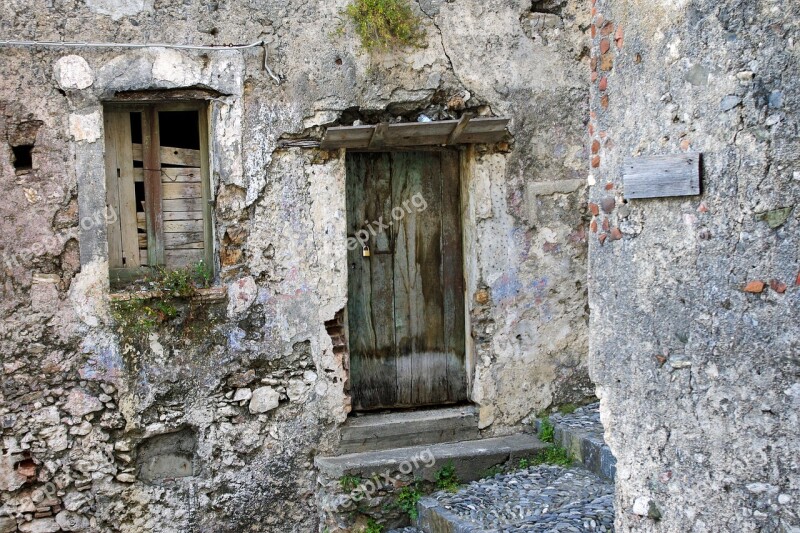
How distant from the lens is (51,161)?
4883 mm

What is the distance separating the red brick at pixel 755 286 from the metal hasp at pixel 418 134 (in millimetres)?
2658

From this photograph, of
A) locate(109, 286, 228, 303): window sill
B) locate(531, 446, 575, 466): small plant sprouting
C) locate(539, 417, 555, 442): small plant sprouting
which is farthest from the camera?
locate(539, 417, 555, 442): small plant sprouting

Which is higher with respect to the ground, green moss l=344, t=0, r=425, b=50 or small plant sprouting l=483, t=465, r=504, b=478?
green moss l=344, t=0, r=425, b=50

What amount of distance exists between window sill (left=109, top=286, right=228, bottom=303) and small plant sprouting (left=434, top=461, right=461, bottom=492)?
184 centimetres


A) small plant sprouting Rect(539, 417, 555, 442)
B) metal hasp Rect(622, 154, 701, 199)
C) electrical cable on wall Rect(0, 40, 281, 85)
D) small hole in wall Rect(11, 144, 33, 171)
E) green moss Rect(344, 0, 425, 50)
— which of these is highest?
green moss Rect(344, 0, 425, 50)

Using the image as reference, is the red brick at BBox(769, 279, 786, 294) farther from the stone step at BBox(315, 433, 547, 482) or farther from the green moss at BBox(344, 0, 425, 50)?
the green moss at BBox(344, 0, 425, 50)

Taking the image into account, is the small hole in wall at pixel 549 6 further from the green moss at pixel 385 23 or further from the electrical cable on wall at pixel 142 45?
the electrical cable on wall at pixel 142 45

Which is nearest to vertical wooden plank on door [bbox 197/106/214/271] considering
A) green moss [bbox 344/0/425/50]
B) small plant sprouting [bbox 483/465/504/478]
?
green moss [bbox 344/0/425/50]

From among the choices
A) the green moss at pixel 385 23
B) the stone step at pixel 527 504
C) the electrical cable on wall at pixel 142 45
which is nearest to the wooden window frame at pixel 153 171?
the electrical cable on wall at pixel 142 45

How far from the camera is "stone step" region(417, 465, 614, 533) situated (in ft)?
14.5

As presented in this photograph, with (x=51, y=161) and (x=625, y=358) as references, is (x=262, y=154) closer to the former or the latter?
(x=51, y=161)

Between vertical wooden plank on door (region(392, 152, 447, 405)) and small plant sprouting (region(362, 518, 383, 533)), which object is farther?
vertical wooden plank on door (region(392, 152, 447, 405))

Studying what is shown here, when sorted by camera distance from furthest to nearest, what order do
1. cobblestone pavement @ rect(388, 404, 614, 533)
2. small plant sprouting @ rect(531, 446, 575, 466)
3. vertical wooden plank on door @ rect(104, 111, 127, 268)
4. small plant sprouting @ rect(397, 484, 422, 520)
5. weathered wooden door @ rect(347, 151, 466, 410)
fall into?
weathered wooden door @ rect(347, 151, 466, 410)
small plant sprouting @ rect(531, 446, 575, 466)
small plant sprouting @ rect(397, 484, 422, 520)
vertical wooden plank on door @ rect(104, 111, 127, 268)
cobblestone pavement @ rect(388, 404, 614, 533)

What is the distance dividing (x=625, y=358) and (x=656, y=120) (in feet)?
3.29
